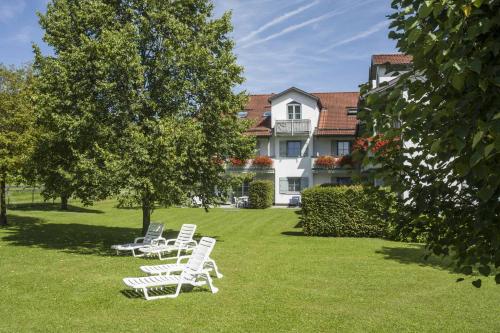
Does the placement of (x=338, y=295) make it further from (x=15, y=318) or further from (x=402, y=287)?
(x=15, y=318)

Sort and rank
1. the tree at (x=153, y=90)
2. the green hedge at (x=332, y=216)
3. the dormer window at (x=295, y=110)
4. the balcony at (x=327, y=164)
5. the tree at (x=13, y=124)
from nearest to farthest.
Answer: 1. the tree at (x=153, y=90)
2. the green hedge at (x=332, y=216)
3. the tree at (x=13, y=124)
4. the balcony at (x=327, y=164)
5. the dormer window at (x=295, y=110)

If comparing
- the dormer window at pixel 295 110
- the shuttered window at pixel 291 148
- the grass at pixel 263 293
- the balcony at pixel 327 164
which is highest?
the dormer window at pixel 295 110

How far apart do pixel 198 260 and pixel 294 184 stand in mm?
29528

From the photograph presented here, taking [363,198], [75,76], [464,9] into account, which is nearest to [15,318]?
[363,198]

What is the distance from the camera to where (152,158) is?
15953 millimetres

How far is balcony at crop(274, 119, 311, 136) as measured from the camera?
129 ft

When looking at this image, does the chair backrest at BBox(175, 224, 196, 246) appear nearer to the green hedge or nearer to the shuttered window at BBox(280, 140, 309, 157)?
the green hedge

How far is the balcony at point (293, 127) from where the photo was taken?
39.4m

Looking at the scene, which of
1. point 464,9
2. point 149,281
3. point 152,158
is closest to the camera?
point 464,9

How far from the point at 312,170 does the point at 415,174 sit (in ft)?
119

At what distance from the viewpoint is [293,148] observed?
40.8 meters

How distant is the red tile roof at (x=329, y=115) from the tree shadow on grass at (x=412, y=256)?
21371 mm

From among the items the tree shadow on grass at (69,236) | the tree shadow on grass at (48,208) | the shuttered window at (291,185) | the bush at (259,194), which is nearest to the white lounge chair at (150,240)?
the tree shadow on grass at (69,236)

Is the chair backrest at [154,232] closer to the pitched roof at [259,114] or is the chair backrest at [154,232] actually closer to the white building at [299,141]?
the white building at [299,141]
